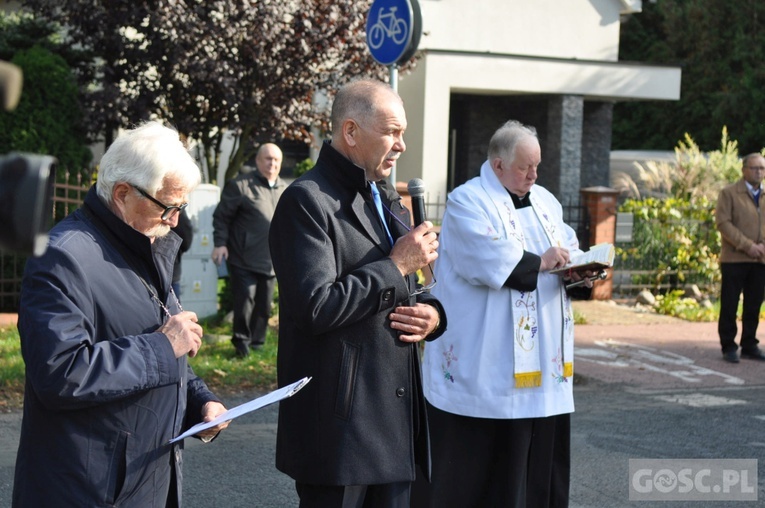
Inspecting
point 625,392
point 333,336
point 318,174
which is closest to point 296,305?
point 333,336

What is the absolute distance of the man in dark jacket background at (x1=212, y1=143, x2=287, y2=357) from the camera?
9.20 meters

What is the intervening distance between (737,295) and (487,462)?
6.38m

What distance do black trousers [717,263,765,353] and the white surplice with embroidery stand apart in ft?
19.4

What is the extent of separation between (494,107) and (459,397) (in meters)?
18.9

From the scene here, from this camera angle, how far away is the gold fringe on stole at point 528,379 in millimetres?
4609

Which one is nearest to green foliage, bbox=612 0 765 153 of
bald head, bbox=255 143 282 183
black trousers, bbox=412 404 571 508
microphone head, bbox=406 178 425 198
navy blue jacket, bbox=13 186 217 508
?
bald head, bbox=255 143 282 183

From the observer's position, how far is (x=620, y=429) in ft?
24.1

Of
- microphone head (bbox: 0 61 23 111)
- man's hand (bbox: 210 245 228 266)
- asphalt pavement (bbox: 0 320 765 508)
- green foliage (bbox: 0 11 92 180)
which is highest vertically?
green foliage (bbox: 0 11 92 180)

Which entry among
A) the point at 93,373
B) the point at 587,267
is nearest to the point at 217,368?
the point at 587,267

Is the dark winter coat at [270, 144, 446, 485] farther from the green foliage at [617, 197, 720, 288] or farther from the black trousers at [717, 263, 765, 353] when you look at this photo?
the green foliage at [617, 197, 720, 288]

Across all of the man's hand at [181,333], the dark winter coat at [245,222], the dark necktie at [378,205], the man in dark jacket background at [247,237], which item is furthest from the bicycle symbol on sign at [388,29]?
the man's hand at [181,333]

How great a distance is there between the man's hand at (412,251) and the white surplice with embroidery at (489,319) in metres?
1.34

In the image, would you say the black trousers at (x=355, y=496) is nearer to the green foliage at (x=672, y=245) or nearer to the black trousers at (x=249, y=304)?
the black trousers at (x=249, y=304)

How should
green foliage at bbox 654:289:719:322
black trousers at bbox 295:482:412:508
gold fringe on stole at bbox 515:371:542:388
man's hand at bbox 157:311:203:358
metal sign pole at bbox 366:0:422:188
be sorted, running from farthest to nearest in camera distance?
green foliage at bbox 654:289:719:322
metal sign pole at bbox 366:0:422:188
gold fringe on stole at bbox 515:371:542:388
black trousers at bbox 295:482:412:508
man's hand at bbox 157:311:203:358
